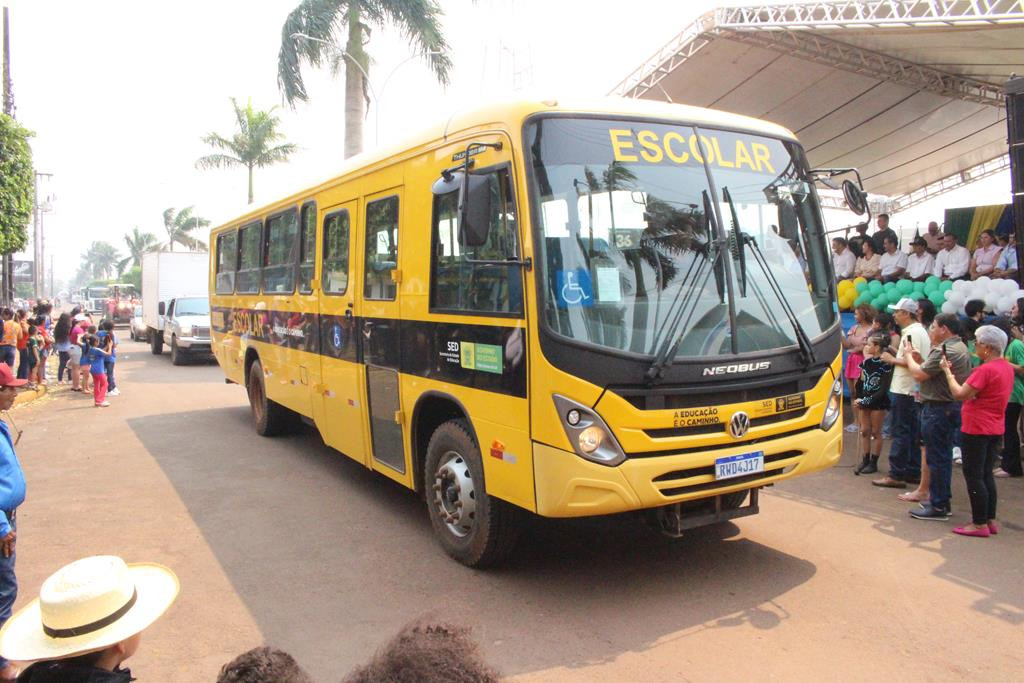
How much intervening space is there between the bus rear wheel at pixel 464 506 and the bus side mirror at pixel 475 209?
1.41m

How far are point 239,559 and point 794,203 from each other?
4.69 meters

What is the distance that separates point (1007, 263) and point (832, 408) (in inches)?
255

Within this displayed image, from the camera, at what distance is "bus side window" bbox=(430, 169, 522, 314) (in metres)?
4.54

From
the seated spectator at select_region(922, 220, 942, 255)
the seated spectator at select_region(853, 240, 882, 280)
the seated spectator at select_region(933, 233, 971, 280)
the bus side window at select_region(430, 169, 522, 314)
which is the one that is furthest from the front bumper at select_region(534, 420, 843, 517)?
the seated spectator at select_region(922, 220, 942, 255)

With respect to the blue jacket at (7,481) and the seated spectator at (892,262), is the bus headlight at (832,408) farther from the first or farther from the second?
the seated spectator at (892,262)

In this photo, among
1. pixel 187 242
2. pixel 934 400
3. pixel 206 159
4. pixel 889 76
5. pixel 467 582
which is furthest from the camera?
pixel 187 242

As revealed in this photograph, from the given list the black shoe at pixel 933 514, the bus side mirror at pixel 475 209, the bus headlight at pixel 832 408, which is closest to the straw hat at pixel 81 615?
the bus side mirror at pixel 475 209

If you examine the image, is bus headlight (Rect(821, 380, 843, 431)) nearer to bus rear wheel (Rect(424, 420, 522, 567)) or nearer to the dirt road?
the dirt road

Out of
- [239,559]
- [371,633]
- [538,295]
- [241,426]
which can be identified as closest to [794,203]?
[538,295]

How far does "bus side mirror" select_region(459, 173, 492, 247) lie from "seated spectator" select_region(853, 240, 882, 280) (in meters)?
8.85

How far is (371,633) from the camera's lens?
4297 mm

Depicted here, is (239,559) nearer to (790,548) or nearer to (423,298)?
(423,298)

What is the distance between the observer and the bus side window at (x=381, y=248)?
6008 mm

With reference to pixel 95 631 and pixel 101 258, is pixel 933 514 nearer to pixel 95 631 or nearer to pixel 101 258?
pixel 95 631
